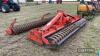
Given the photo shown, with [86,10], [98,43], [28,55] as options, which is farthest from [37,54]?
[86,10]

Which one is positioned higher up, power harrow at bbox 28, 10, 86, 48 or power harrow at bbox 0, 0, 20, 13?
power harrow at bbox 28, 10, 86, 48

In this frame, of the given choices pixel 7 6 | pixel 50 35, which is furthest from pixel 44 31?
pixel 7 6

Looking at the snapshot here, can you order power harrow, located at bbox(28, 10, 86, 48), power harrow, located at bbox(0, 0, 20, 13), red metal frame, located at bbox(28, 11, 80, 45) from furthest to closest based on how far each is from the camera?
power harrow, located at bbox(0, 0, 20, 13) < red metal frame, located at bbox(28, 11, 80, 45) < power harrow, located at bbox(28, 10, 86, 48)

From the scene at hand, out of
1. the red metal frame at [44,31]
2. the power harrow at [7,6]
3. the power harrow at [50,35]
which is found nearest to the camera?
the power harrow at [50,35]

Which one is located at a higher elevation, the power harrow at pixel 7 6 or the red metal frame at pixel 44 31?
the red metal frame at pixel 44 31

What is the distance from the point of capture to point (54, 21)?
29.8 ft

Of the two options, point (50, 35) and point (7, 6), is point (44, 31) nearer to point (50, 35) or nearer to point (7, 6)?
point (50, 35)

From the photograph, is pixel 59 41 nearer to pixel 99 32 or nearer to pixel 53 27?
pixel 53 27

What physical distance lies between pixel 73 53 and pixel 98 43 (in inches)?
58.0

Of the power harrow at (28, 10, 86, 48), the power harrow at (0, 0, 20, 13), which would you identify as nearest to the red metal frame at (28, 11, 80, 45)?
the power harrow at (28, 10, 86, 48)

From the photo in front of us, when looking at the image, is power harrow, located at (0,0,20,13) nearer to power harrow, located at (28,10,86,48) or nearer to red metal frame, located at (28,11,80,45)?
red metal frame, located at (28,11,80,45)

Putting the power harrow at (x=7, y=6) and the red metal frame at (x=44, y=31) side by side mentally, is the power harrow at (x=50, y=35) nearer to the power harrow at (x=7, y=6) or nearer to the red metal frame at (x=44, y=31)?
the red metal frame at (x=44, y=31)

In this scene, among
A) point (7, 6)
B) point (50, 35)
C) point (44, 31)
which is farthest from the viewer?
point (7, 6)

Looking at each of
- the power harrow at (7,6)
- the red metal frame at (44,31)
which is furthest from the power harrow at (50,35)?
the power harrow at (7,6)
